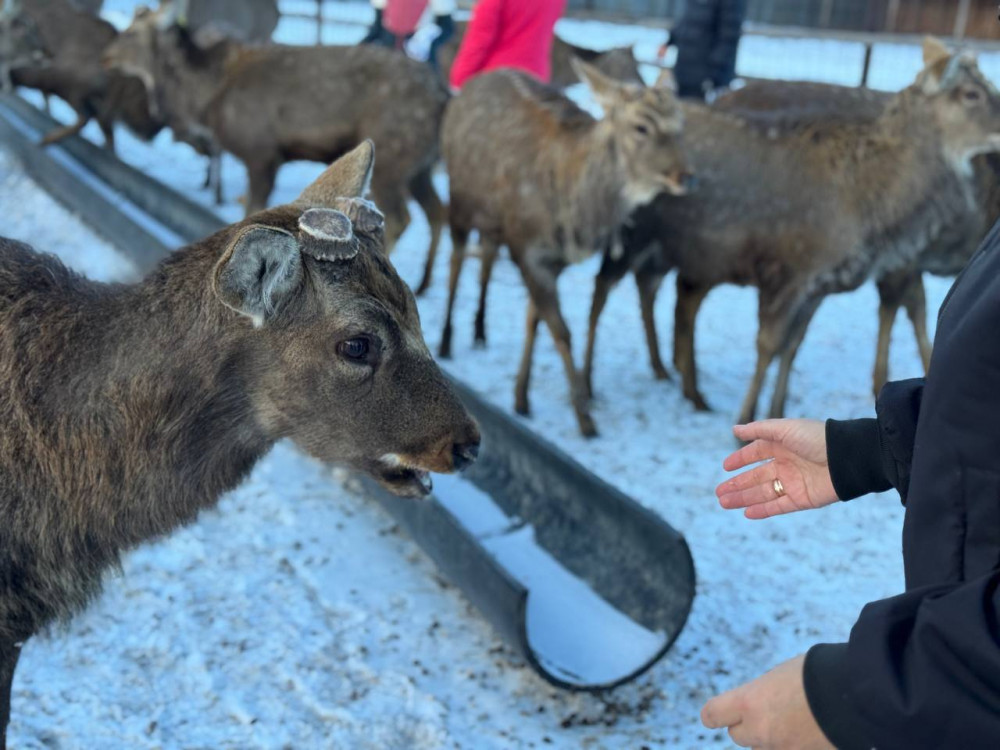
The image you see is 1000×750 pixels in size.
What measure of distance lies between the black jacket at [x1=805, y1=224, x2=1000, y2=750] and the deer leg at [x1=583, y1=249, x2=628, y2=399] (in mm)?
4697

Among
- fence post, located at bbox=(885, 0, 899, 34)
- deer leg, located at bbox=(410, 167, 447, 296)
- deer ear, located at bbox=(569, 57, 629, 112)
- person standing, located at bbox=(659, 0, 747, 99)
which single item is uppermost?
deer ear, located at bbox=(569, 57, 629, 112)

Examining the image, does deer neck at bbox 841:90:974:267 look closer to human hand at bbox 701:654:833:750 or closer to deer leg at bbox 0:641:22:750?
human hand at bbox 701:654:833:750

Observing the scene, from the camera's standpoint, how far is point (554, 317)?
19.6ft

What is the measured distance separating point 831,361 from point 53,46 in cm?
975

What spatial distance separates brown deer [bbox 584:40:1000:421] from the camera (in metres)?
5.73

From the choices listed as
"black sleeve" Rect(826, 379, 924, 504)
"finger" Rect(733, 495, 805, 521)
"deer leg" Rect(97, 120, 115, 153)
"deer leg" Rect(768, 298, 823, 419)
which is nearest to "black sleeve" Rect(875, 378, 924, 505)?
"black sleeve" Rect(826, 379, 924, 504)

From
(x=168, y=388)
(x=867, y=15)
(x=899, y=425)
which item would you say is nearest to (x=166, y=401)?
(x=168, y=388)

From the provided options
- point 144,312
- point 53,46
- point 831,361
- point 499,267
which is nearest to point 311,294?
point 144,312

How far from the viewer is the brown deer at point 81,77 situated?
1097cm

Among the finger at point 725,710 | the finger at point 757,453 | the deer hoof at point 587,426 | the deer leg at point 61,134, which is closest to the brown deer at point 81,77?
the deer leg at point 61,134

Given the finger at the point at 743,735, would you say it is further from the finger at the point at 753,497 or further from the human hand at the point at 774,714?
the finger at the point at 753,497

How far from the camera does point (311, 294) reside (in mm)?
2742

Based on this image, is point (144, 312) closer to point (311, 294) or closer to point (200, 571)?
point (311, 294)

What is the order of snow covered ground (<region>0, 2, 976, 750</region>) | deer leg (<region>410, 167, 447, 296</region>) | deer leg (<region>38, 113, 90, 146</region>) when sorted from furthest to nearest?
deer leg (<region>38, 113, 90, 146</region>) < deer leg (<region>410, 167, 447, 296</region>) < snow covered ground (<region>0, 2, 976, 750</region>)
